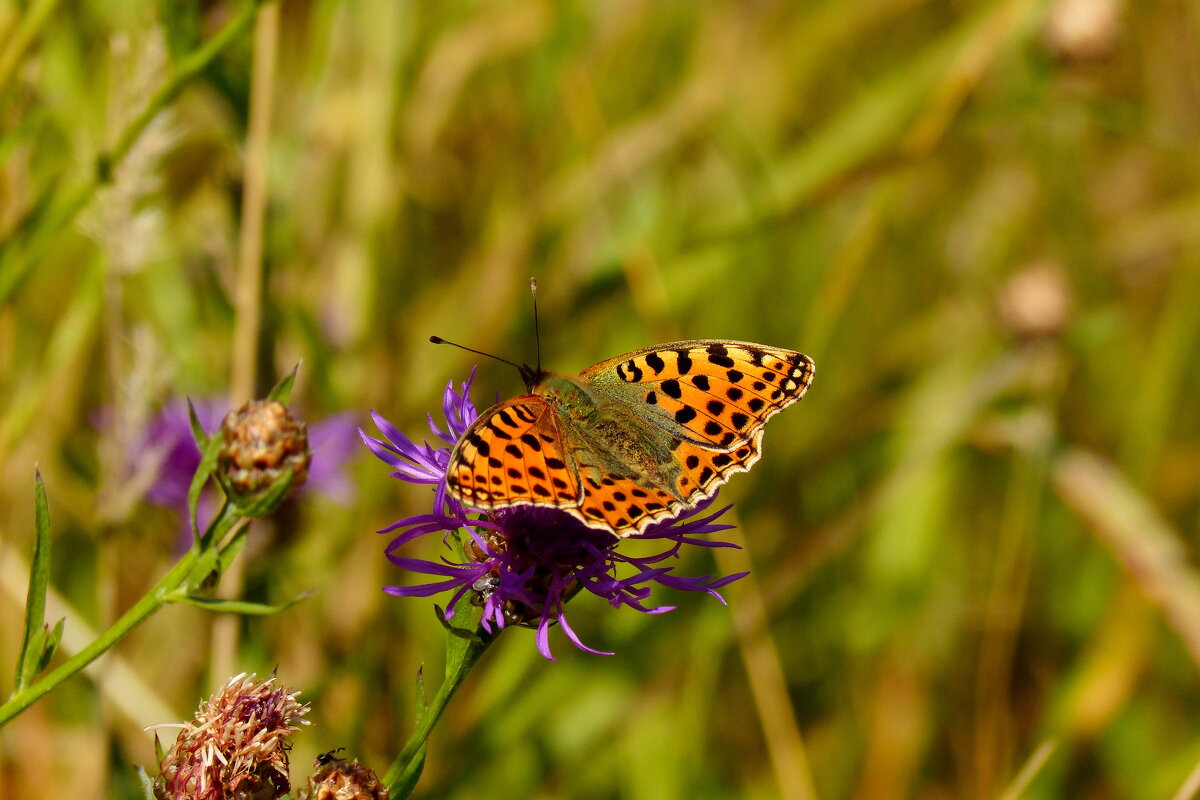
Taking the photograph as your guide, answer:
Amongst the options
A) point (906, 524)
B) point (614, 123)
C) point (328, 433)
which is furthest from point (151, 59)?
point (906, 524)

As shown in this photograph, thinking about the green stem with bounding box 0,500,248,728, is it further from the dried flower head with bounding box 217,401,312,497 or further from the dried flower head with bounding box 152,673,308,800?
the dried flower head with bounding box 152,673,308,800

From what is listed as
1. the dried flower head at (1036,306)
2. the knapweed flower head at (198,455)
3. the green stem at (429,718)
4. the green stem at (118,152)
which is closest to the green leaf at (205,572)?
the green stem at (429,718)

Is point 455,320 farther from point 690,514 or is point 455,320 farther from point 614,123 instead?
point 690,514

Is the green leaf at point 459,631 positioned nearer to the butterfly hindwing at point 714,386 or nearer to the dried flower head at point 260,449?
the dried flower head at point 260,449

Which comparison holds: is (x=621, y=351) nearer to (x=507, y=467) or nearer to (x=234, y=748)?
(x=507, y=467)

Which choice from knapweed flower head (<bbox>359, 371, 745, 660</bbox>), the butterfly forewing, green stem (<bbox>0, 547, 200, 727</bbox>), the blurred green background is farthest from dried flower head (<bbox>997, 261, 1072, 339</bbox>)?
green stem (<bbox>0, 547, 200, 727</bbox>)

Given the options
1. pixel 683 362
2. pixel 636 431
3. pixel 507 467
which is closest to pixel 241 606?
pixel 507 467
